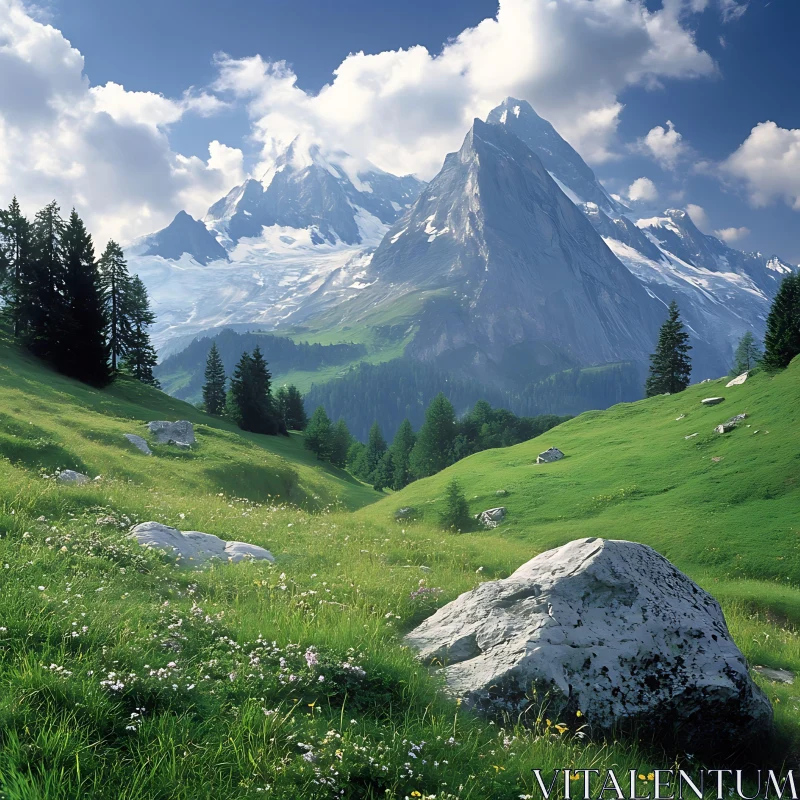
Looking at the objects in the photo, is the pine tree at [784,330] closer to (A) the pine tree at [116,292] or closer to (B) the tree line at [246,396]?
(B) the tree line at [246,396]

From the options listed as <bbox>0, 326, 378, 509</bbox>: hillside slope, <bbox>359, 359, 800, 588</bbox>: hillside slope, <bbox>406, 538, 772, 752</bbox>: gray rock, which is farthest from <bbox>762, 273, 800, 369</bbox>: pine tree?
<bbox>406, 538, 772, 752</bbox>: gray rock

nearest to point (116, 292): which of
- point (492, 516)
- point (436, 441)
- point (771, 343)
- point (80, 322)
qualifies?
point (80, 322)

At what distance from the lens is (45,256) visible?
56062mm

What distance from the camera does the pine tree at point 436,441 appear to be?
A: 339ft

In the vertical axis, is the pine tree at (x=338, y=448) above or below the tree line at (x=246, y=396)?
below

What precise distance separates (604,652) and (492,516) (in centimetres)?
3167

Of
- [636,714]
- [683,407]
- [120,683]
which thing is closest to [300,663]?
[120,683]

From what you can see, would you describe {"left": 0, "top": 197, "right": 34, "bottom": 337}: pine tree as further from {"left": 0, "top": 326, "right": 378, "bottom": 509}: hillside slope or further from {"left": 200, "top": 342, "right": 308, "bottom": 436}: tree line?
{"left": 200, "top": 342, "right": 308, "bottom": 436}: tree line

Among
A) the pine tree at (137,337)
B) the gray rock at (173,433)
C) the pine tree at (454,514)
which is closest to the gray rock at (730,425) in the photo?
the pine tree at (454,514)

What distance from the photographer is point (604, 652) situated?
289 inches

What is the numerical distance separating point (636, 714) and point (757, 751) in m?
2.03

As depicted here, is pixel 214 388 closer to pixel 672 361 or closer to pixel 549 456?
pixel 549 456

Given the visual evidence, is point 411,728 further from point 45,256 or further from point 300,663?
point 45,256

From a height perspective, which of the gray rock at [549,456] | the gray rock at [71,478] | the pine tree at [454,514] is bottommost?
the pine tree at [454,514]
